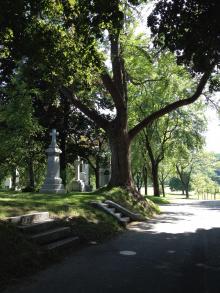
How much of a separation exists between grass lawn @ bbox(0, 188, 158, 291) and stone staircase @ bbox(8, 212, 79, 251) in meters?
0.32

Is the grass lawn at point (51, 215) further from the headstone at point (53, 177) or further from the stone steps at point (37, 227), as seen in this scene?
the headstone at point (53, 177)

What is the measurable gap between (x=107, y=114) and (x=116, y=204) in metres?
28.2

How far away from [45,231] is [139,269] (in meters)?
2.92

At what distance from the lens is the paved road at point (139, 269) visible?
624 cm

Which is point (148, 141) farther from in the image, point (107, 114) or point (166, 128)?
point (107, 114)

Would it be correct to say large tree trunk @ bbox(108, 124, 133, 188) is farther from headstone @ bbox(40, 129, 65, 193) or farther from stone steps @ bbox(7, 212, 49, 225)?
stone steps @ bbox(7, 212, 49, 225)

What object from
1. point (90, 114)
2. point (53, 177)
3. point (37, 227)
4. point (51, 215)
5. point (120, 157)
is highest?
point (90, 114)

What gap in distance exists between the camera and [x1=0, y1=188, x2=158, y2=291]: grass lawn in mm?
7000

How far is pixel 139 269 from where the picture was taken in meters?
7.51

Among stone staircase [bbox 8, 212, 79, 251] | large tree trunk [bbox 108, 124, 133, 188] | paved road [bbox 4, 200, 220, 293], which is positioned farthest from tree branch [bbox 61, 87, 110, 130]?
stone staircase [bbox 8, 212, 79, 251]

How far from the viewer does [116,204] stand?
1642 centimetres

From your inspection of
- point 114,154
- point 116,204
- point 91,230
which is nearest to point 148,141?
point 114,154

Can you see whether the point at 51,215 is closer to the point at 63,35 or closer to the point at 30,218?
the point at 30,218

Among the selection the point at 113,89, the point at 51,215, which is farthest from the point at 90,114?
the point at 51,215
